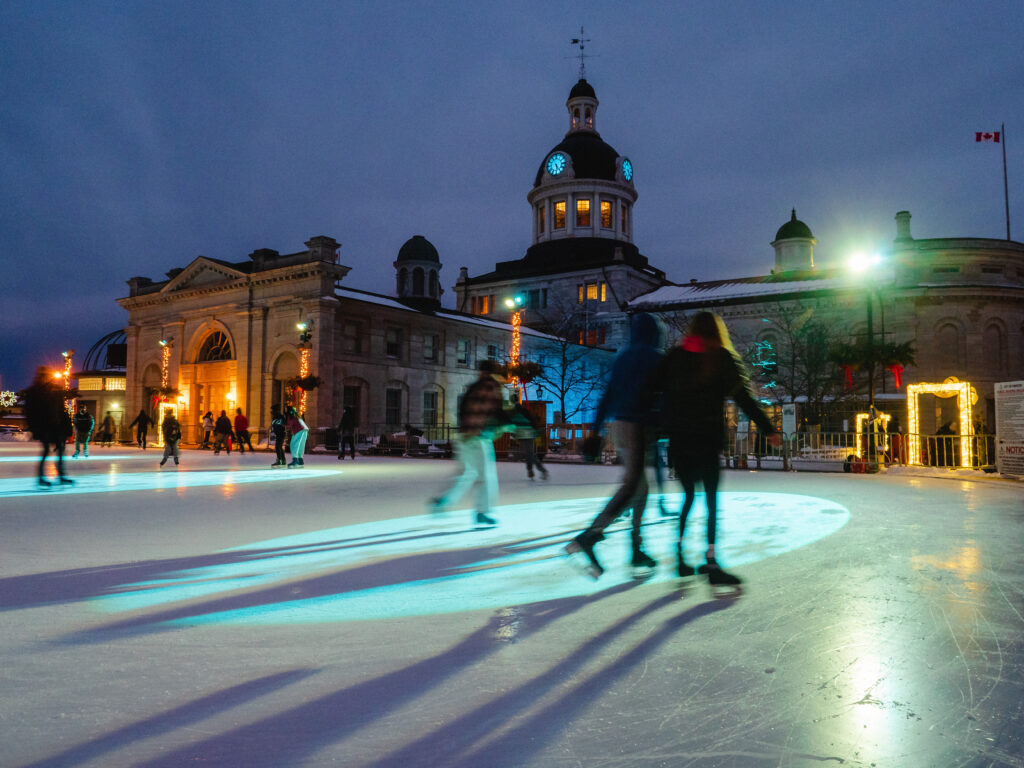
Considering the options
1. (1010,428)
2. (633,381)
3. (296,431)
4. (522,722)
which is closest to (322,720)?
(522,722)

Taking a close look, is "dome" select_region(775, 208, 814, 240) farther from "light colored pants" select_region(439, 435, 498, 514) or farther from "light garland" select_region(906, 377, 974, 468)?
"light colored pants" select_region(439, 435, 498, 514)

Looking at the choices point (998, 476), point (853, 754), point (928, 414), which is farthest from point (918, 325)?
point (853, 754)

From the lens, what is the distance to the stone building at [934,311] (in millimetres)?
40322

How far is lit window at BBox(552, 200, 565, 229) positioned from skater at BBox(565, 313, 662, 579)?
61955 millimetres

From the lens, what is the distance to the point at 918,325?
41.0m

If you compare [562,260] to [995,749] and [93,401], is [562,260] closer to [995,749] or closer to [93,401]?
[93,401]

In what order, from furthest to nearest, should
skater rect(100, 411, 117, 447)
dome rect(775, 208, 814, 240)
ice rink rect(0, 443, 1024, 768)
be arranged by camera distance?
dome rect(775, 208, 814, 240)
skater rect(100, 411, 117, 447)
ice rink rect(0, 443, 1024, 768)

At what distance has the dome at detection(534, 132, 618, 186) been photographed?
64812 millimetres

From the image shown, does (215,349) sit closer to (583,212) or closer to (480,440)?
(583,212)

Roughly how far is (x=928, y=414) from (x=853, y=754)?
42.8 metres

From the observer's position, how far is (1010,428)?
1555 centimetres

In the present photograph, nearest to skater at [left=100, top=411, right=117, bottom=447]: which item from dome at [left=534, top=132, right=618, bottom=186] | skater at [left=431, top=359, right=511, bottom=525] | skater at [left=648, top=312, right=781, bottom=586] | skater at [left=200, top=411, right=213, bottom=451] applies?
skater at [left=200, top=411, right=213, bottom=451]

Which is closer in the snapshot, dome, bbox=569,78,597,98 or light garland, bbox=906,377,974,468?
light garland, bbox=906,377,974,468

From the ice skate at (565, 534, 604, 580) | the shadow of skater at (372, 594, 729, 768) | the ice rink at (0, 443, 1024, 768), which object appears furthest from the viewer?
the ice skate at (565, 534, 604, 580)
